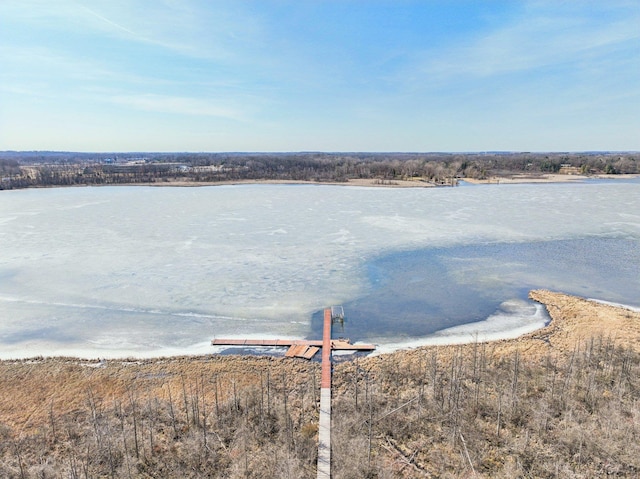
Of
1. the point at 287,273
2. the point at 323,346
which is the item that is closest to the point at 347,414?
the point at 323,346

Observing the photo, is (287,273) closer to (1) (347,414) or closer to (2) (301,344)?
(2) (301,344)

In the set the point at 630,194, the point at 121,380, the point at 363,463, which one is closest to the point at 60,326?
the point at 121,380

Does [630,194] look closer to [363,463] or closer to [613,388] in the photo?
[613,388]

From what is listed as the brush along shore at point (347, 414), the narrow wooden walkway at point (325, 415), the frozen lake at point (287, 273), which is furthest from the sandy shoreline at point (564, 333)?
the narrow wooden walkway at point (325, 415)

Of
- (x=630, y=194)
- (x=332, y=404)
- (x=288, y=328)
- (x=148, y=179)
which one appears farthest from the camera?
(x=148, y=179)

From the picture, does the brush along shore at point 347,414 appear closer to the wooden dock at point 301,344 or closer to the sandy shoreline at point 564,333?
the sandy shoreline at point 564,333

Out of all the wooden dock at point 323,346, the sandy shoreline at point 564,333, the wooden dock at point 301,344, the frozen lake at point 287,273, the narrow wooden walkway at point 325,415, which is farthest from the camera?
the frozen lake at point 287,273

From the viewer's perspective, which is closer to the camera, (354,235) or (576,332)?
(576,332)
